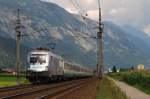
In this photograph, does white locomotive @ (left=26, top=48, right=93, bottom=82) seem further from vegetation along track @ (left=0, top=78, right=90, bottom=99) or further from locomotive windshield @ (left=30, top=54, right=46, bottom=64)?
vegetation along track @ (left=0, top=78, right=90, bottom=99)

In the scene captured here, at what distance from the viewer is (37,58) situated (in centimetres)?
6581

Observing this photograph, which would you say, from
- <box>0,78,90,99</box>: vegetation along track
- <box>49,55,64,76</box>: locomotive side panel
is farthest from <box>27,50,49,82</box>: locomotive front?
<box>0,78,90,99</box>: vegetation along track

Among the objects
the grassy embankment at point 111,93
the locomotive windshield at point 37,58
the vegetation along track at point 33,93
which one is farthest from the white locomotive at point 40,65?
the grassy embankment at point 111,93

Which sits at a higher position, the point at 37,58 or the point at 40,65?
the point at 37,58

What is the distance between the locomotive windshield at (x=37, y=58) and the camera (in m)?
65.6

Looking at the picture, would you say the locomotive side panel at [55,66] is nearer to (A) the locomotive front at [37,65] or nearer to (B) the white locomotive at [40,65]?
(B) the white locomotive at [40,65]

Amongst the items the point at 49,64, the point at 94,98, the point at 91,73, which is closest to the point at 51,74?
the point at 49,64

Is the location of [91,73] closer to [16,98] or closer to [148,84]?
[148,84]

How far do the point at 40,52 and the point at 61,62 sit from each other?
627 inches

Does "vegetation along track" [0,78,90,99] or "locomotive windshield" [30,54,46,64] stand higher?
A: "locomotive windshield" [30,54,46,64]

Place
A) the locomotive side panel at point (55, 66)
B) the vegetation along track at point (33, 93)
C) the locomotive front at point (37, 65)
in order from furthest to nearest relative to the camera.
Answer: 1. the locomotive side panel at point (55, 66)
2. the locomotive front at point (37, 65)
3. the vegetation along track at point (33, 93)

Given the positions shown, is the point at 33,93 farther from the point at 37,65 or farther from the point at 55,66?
the point at 55,66

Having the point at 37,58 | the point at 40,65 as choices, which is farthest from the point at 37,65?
the point at 37,58

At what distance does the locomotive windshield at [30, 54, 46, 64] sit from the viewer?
65562mm
